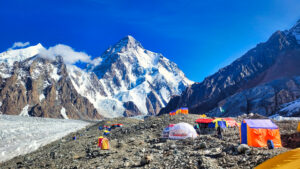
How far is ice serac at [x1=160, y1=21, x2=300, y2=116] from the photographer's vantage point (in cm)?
7834

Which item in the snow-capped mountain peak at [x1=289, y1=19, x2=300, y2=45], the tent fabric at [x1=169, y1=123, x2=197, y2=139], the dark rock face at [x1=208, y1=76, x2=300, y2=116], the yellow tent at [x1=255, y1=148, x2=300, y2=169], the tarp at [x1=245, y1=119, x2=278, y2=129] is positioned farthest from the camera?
the snow-capped mountain peak at [x1=289, y1=19, x2=300, y2=45]

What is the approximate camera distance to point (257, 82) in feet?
356

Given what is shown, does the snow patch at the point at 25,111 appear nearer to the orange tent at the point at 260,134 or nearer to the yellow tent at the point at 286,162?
the orange tent at the point at 260,134

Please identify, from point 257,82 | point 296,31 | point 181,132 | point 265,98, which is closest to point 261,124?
point 181,132

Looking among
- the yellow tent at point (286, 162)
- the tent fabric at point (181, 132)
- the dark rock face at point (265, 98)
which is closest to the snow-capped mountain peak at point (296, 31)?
the dark rock face at point (265, 98)

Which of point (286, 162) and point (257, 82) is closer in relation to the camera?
point (286, 162)

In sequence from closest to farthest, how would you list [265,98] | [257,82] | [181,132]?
[181,132] < [265,98] < [257,82]

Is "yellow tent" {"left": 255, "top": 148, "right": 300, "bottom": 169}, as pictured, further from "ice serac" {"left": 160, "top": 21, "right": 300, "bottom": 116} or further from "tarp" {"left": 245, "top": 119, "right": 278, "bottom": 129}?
"ice serac" {"left": 160, "top": 21, "right": 300, "bottom": 116}

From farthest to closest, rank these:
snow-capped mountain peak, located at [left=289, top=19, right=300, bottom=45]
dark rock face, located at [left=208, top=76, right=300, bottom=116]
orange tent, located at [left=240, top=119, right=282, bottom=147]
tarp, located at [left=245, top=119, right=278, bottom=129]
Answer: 1. snow-capped mountain peak, located at [left=289, top=19, right=300, bottom=45]
2. dark rock face, located at [left=208, top=76, right=300, bottom=116]
3. tarp, located at [left=245, top=119, right=278, bottom=129]
4. orange tent, located at [left=240, top=119, right=282, bottom=147]

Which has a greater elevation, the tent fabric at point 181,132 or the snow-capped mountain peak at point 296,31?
the snow-capped mountain peak at point 296,31

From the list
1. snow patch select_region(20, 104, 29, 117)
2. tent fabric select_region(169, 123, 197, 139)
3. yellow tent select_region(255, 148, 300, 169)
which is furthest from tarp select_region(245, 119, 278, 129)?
snow patch select_region(20, 104, 29, 117)

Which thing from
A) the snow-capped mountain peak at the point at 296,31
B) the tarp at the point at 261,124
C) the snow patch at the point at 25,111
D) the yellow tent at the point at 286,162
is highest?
the snow-capped mountain peak at the point at 296,31

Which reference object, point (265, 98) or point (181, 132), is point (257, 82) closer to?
point (265, 98)

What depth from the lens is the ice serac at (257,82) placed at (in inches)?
3084
